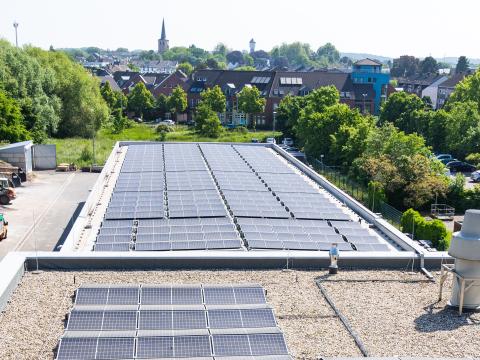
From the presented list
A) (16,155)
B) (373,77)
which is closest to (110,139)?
(16,155)

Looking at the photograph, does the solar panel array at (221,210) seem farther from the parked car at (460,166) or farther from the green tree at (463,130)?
the green tree at (463,130)

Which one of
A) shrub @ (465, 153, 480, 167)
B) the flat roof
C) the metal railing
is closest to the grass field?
the flat roof

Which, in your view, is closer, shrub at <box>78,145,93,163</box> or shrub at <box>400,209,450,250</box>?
shrub at <box>400,209,450,250</box>

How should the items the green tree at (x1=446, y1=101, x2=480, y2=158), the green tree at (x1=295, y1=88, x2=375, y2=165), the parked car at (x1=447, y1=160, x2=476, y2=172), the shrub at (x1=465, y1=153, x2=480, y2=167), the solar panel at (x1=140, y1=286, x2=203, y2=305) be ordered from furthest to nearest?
1. the green tree at (x1=446, y1=101, x2=480, y2=158)
2. the parked car at (x1=447, y1=160, x2=476, y2=172)
3. the green tree at (x1=295, y1=88, x2=375, y2=165)
4. the shrub at (x1=465, y1=153, x2=480, y2=167)
5. the solar panel at (x1=140, y1=286, x2=203, y2=305)

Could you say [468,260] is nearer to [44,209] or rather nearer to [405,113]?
[44,209]

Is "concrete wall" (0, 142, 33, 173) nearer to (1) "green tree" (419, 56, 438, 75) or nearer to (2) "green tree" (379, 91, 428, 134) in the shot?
(2) "green tree" (379, 91, 428, 134)

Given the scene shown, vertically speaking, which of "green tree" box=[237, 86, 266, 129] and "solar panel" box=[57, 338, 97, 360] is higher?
"green tree" box=[237, 86, 266, 129]

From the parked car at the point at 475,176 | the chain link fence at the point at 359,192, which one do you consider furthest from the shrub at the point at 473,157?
the chain link fence at the point at 359,192
